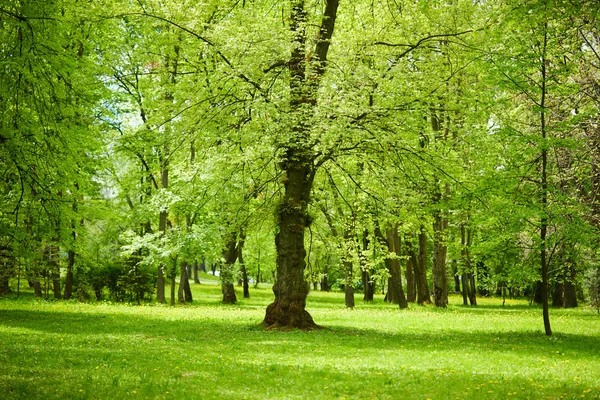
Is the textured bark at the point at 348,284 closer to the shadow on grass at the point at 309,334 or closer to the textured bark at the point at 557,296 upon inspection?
the shadow on grass at the point at 309,334

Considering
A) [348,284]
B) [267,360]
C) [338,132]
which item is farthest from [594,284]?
[267,360]

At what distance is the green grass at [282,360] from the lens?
9.83 metres

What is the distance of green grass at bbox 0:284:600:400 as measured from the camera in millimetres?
9828

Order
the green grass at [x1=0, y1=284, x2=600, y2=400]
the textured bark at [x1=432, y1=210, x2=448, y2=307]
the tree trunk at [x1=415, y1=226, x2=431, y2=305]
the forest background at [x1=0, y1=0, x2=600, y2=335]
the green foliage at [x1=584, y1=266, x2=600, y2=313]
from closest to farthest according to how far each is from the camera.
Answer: the green grass at [x1=0, y1=284, x2=600, y2=400] < the forest background at [x1=0, y1=0, x2=600, y2=335] < the textured bark at [x1=432, y1=210, x2=448, y2=307] < the green foliage at [x1=584, y1=266, x2=600, y2=313] < the tree trunk at [x1=415, y1=226, x2=431, y2=305]

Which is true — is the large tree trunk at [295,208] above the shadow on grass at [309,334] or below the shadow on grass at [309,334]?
above

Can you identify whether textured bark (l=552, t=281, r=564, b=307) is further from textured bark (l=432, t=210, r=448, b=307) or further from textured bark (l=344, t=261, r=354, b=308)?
textured bark (l=344, t=261, r=354, b=308)

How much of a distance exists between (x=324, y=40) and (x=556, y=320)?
16.2m

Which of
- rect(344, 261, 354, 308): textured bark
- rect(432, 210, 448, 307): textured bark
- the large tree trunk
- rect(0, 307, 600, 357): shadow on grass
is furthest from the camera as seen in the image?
rect(432, 210, 448, 307): textured bark

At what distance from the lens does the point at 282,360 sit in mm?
13125

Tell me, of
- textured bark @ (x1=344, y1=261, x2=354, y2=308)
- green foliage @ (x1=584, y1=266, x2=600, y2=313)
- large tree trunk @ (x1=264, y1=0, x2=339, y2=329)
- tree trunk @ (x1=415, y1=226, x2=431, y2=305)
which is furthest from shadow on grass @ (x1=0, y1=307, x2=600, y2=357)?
green foliage @ (x1=584, y1=266, x2=600, y2=313)

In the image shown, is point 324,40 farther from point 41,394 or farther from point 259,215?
point 41,394

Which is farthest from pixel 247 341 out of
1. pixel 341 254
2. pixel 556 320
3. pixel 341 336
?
pixel 556 320

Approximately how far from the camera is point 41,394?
8.89 m

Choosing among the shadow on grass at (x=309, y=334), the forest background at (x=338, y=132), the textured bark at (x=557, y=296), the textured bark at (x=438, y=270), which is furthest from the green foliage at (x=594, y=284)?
the shadow on grass at (x=309, y=334)
